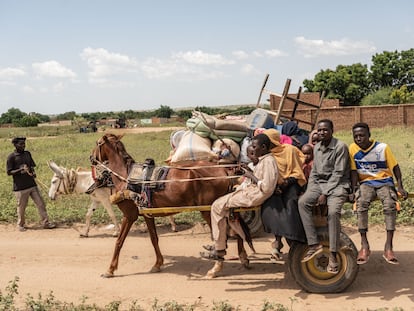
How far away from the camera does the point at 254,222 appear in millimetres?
8367

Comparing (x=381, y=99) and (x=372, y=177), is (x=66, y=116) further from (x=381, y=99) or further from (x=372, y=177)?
(x=372, y=177)

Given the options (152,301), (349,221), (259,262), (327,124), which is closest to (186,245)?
(259,262)

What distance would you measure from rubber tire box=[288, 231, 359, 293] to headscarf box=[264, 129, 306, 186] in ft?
2.50

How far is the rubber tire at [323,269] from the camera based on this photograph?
5.62m

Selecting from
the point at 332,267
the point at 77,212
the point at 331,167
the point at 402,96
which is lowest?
the point at 77,212

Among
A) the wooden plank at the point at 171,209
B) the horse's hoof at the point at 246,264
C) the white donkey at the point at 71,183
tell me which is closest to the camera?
the wooden plank at the point at 171,209

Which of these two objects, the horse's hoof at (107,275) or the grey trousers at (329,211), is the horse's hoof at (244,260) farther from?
the horse's hoof at (107,275)

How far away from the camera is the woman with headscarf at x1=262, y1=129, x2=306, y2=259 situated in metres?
5.57

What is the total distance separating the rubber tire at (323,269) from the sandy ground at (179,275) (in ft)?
0.40

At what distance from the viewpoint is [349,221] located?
8.84 m

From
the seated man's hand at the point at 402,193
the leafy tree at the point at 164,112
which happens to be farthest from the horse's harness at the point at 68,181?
the leafy tree at the point at 164,112

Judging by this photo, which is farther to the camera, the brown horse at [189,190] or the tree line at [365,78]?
the tree line at [365,78]

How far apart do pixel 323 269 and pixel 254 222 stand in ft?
8.70

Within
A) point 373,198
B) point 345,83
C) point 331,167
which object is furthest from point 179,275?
point 345,83
